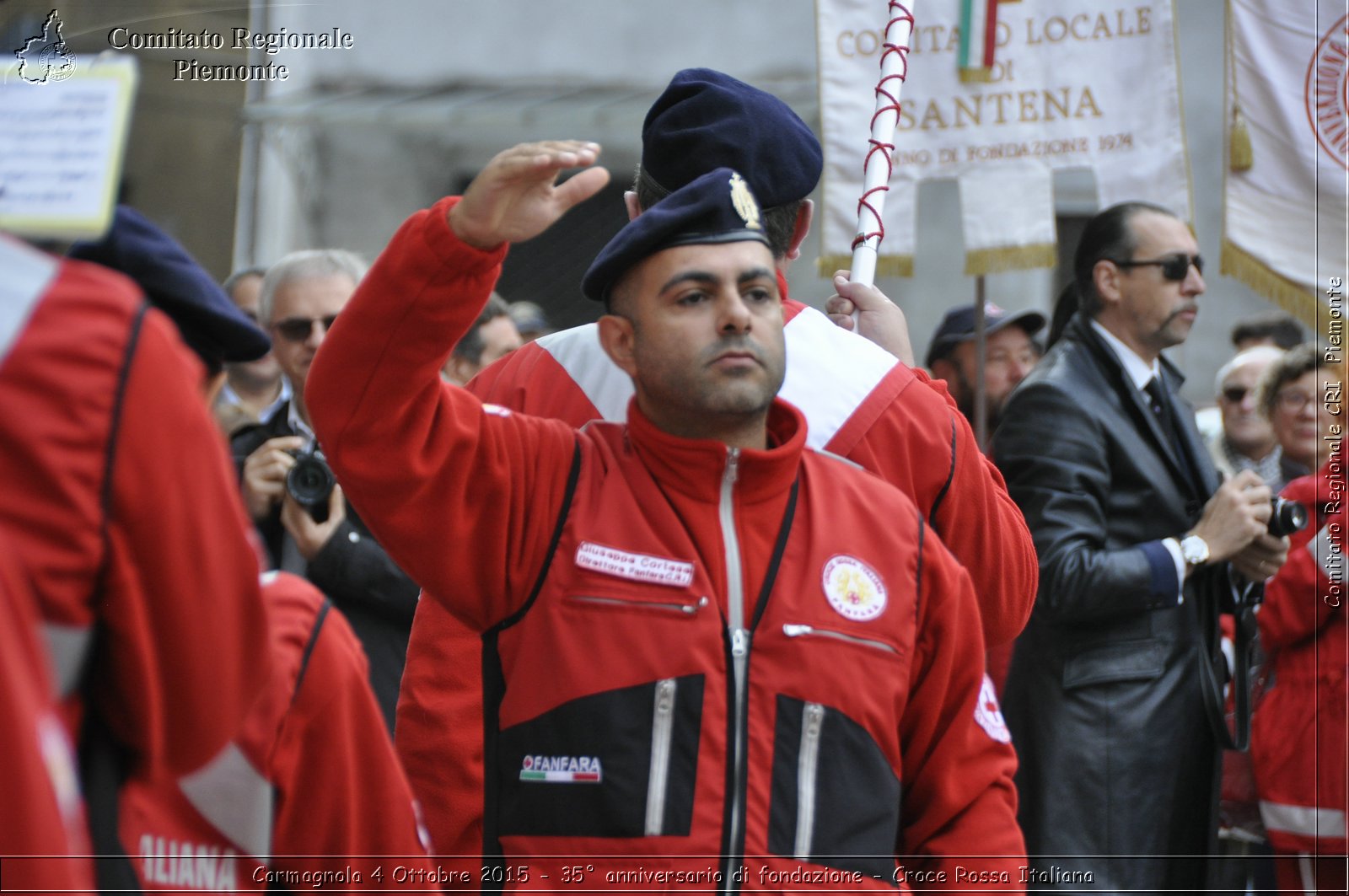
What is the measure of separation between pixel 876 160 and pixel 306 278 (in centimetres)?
185

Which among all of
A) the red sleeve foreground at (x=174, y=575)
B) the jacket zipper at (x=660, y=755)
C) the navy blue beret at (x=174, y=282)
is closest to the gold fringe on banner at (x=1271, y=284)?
the jacket zipper at (x=660, y=755)

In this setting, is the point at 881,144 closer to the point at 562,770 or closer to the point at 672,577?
the point at 672,577

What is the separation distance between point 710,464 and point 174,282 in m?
0.83

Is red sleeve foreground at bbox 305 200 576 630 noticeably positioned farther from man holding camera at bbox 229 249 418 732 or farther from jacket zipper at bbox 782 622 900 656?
man holding camera at bbox 229 249 418 732

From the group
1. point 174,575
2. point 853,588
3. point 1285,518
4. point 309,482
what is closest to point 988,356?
point 1285,518

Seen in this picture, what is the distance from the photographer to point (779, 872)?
2.25 meters

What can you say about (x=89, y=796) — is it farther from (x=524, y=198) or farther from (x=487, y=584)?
(x=524, y=198)

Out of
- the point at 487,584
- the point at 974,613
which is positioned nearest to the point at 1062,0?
the point at 974,613

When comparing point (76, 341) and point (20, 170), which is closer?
point (76, 341)

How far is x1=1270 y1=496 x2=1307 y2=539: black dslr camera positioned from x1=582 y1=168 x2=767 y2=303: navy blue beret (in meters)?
2.42

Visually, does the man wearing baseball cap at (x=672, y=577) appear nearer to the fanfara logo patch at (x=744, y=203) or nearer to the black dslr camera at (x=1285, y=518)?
the fanfara logo patch at (x=744, y=203)

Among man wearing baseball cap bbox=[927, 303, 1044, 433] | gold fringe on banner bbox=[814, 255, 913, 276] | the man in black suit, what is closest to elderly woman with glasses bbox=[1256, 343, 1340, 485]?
man wearing baseball cap bbox=[927, 303, 1044, 433]

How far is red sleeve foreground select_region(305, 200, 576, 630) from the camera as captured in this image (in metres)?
2.26

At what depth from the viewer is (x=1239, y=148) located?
5.34 meters
